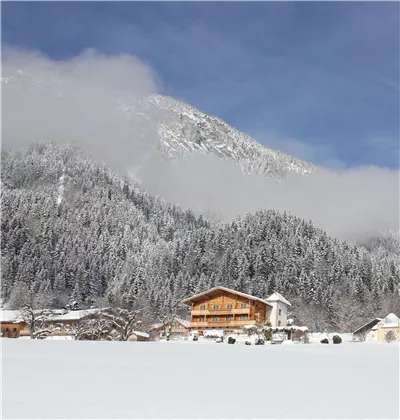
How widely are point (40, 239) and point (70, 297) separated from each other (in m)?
36.7

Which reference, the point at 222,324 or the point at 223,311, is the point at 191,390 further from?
the point at 223,311

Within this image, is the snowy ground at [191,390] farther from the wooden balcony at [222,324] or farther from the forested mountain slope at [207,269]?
the forested mountain slope at [207,269]

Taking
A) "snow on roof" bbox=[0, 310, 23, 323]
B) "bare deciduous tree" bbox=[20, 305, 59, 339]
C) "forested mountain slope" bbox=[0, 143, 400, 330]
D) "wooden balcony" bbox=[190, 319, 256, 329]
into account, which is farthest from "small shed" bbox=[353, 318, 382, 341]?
"snow on roof" bbox=[0, 310, 23, 323]

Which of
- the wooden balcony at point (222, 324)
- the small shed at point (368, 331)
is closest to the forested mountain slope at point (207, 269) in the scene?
the small shed at point (368, 331)

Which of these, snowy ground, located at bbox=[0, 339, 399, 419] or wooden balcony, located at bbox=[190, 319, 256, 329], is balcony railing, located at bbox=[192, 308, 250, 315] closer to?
wooden balcony, located at bbox=[190, 319, 256, 329]

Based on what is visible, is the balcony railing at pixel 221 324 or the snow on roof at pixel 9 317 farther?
the snow on roof at pixel 9 317

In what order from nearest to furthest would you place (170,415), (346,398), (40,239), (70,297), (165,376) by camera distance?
(170,415) < (346,398) < (165,376) < (70,297) < (40,239)

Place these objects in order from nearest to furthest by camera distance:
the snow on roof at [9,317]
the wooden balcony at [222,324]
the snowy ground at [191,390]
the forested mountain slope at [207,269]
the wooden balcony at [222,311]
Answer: the snowy ground at [191,390]
the wooden balcony at [222,324]
the wooden balcony at [222,311]
the snow on roof at [9,317]
the forested mountain slope at [207,269]

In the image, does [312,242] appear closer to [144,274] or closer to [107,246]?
[144,274]

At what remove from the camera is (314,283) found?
343 feet

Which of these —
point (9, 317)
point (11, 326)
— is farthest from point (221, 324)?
point (9, 317)

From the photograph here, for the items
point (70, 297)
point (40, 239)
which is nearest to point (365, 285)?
point (70, 297)

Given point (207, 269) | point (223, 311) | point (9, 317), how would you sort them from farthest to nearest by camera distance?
point (207, 269)
point (9, 317)
point (223, 311)

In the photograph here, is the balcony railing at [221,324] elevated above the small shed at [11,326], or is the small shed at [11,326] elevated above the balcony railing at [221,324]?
the balcony railing at [221,324]
